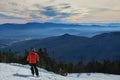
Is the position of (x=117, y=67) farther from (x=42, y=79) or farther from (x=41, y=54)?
(x=42, y=79)

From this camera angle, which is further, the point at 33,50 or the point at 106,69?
the point at 106,69

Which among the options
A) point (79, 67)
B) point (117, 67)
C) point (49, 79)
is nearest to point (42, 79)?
point (49, 79)

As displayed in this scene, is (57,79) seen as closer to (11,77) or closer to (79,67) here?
(11,77)

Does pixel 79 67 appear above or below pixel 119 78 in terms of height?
below

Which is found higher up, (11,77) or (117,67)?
(11,77)

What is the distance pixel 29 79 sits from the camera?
23.1m

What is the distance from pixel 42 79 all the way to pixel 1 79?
3.66 meters

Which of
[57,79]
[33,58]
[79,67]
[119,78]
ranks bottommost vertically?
[79,67]

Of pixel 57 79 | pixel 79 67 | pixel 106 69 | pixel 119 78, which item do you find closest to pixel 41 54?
pixel 106 69

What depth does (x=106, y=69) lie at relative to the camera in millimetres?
91250

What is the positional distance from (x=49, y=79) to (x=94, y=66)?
8268 cm

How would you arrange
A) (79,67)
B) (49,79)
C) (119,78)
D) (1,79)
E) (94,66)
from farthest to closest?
(79,67), (94,66), (119,78), (49,79), (1,79)

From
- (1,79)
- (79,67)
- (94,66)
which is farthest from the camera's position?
(79,67)

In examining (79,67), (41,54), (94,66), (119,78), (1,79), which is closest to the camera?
(1,79)
